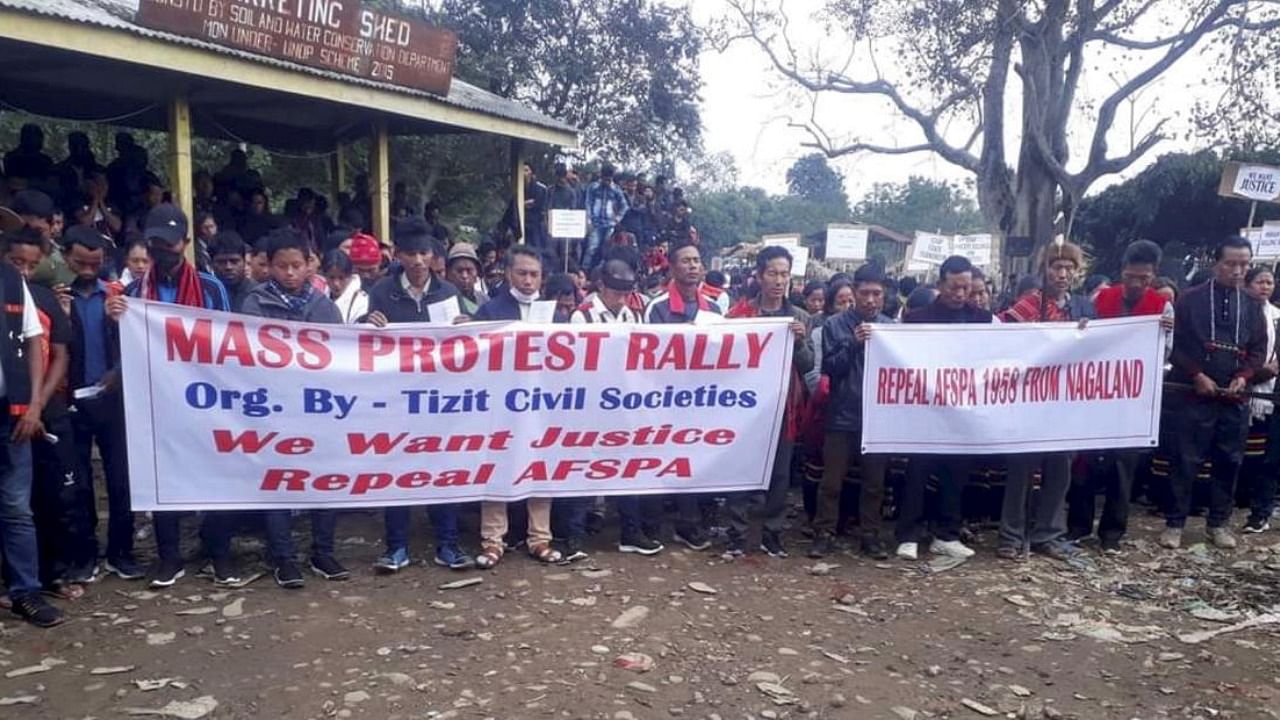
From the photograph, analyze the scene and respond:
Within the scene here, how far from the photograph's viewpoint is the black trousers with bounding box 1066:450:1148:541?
600 cm

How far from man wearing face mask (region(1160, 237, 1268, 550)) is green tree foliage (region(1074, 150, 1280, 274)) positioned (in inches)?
677

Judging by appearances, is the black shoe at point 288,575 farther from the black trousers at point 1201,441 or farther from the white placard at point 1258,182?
the white placard at point 1258,182

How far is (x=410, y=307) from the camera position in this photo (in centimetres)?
527

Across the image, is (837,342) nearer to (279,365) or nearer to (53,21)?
(279,365)

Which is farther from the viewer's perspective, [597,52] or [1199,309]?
[597,52]

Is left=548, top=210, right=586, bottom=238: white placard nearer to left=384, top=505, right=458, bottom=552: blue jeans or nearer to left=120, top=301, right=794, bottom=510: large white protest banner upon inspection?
left=120, top=301, right=794, bottom=510: large white protest banner

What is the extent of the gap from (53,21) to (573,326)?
556 centimetres

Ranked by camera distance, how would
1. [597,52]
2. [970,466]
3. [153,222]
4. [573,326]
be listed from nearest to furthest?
[153,222] < [573,326] < [970,466] < [597,52]

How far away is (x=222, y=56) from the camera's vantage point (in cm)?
920

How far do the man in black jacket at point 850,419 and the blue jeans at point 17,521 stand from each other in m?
4.03

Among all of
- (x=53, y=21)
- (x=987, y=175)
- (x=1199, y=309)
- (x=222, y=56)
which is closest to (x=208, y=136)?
(x=222, y=56)

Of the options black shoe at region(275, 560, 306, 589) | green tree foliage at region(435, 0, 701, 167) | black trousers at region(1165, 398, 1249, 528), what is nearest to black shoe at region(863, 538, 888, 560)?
black trousers at region(1165, 398, 1249, 528)

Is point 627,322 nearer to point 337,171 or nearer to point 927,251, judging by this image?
point 337,171

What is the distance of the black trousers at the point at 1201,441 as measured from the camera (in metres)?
6.08
